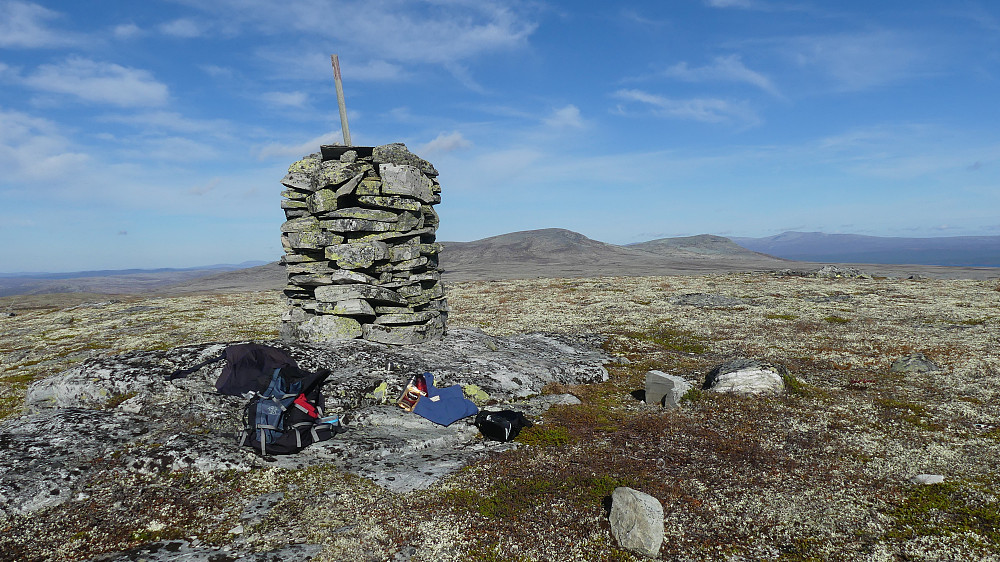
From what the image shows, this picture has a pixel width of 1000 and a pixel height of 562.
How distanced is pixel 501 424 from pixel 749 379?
10.3 m

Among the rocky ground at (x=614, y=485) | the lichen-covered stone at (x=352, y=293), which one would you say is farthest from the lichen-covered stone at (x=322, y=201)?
the rocky ground at (x=614, y=485)

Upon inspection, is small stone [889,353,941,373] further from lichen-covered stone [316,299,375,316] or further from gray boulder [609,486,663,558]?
lichen-covered stone [316,299,375,316]

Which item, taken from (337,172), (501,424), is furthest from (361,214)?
(501,424)

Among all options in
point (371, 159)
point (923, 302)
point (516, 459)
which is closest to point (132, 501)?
point (516, 459)

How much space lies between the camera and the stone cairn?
21406 mm

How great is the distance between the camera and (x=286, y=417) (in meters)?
13.0

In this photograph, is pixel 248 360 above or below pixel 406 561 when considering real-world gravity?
above

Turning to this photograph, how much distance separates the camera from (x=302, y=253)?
75.9 ft

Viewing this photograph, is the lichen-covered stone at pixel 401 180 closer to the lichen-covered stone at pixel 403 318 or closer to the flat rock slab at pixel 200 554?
the lichen-covered stone at pixel 403 318

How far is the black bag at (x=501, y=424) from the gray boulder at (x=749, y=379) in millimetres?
8255

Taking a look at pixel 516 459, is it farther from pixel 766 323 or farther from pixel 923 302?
pixel 923 302

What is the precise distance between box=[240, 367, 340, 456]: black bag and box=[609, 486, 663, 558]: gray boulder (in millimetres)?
8328

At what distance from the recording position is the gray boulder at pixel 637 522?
28.4 ft

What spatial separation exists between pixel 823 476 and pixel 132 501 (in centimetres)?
1601
